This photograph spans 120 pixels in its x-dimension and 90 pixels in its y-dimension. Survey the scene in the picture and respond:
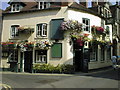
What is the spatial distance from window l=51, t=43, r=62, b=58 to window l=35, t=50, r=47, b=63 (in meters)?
0.98

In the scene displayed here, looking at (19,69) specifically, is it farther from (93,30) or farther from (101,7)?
(101,7)

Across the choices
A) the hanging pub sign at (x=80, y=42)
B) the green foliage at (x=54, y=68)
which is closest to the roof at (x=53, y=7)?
the hanging pub sign at (x=80, y=42)

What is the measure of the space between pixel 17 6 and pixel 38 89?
506 inches

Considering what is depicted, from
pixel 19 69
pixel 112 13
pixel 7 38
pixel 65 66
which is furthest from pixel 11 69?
pixel 112 13

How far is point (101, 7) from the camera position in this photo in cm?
2061

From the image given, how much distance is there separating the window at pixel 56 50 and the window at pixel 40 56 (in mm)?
982

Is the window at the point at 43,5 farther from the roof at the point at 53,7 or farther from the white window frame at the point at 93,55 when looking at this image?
the white window frame at the point at 93,55

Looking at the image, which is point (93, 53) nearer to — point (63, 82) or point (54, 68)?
point (54, 68)

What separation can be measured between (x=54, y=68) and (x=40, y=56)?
2262 mm

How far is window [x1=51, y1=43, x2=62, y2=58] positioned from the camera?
15.5m

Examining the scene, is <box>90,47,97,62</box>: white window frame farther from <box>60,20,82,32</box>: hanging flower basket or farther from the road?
the road

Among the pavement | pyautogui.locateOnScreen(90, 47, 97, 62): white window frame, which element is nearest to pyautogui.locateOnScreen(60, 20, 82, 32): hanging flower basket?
pyautogui.locateOnScreen(90, 47, 97, 62): white window frame

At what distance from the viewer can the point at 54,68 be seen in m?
15.1

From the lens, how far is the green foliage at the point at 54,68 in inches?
581
